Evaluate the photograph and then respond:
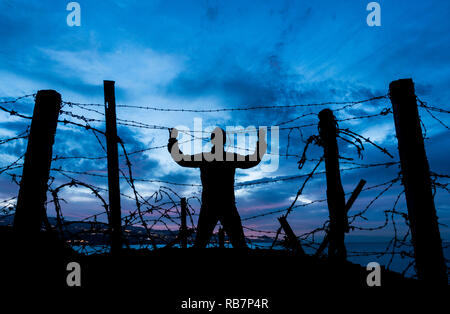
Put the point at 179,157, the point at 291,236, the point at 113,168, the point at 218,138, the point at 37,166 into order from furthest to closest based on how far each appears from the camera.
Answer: the point at 291,236 < the point at 218,138 < the point at 179,157 < the point at 113,168 < the point at 37,166

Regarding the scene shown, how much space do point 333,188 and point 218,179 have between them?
5.18 ft

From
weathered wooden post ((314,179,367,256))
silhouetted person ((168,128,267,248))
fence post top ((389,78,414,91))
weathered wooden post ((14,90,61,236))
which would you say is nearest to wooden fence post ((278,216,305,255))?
weathered wooden post ((314,179,367,256))

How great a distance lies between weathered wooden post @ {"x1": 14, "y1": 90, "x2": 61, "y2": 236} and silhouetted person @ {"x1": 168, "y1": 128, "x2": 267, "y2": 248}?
4.98 ft

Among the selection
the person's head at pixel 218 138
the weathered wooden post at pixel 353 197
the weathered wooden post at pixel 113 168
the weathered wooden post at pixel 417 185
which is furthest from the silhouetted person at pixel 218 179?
the weathered wooden post at pixel 417 185

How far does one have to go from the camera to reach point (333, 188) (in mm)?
3557

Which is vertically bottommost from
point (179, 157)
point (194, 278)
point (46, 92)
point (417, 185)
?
point (194, 278)

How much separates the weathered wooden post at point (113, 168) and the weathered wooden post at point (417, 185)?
354 cm

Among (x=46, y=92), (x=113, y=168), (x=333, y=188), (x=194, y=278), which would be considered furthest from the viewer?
(x=113, y=168)

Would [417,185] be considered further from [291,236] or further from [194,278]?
[194,278]

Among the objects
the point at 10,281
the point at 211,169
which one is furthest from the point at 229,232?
the point at 10,281

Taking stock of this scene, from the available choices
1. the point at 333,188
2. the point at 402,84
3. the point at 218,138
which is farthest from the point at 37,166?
the point at 402,84

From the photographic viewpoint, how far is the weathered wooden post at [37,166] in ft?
9.74

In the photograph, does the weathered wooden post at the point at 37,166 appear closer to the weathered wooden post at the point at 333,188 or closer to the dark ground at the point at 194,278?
the dark ground at the point at 194,278
